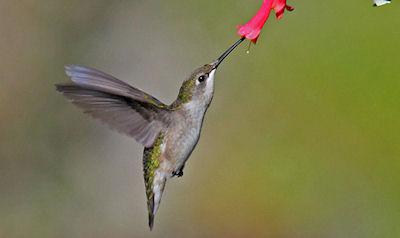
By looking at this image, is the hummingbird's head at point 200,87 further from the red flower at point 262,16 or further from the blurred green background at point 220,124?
the blurred green background at point 220,124

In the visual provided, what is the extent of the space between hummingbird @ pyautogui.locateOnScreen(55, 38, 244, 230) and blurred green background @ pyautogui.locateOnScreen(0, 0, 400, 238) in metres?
2.54

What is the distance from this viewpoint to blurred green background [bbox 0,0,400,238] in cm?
545

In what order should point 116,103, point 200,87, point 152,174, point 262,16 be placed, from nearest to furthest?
point 262,16
point 116,103
point 200,87
point 152,174

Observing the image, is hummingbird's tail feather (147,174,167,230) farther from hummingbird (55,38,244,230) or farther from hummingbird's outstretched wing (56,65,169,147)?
hummingbird's outstretched wing (56,65,169,147)

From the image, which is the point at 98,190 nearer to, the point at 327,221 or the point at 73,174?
the point at 73,174

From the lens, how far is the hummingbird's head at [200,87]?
281 centimetres

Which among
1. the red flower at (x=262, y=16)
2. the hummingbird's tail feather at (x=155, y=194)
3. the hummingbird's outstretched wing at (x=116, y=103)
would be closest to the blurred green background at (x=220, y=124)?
the hummingbird's tail feather at (x=155, y=194)

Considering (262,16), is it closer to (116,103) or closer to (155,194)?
(116,103)

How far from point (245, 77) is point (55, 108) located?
1.55 m

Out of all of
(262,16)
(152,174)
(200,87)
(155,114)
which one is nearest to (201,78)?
(200,87)

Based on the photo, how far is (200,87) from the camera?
286cm

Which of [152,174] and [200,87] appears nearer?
[200,87]

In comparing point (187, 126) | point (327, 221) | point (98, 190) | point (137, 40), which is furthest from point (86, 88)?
point (137, 40)

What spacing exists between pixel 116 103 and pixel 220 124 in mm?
3324
